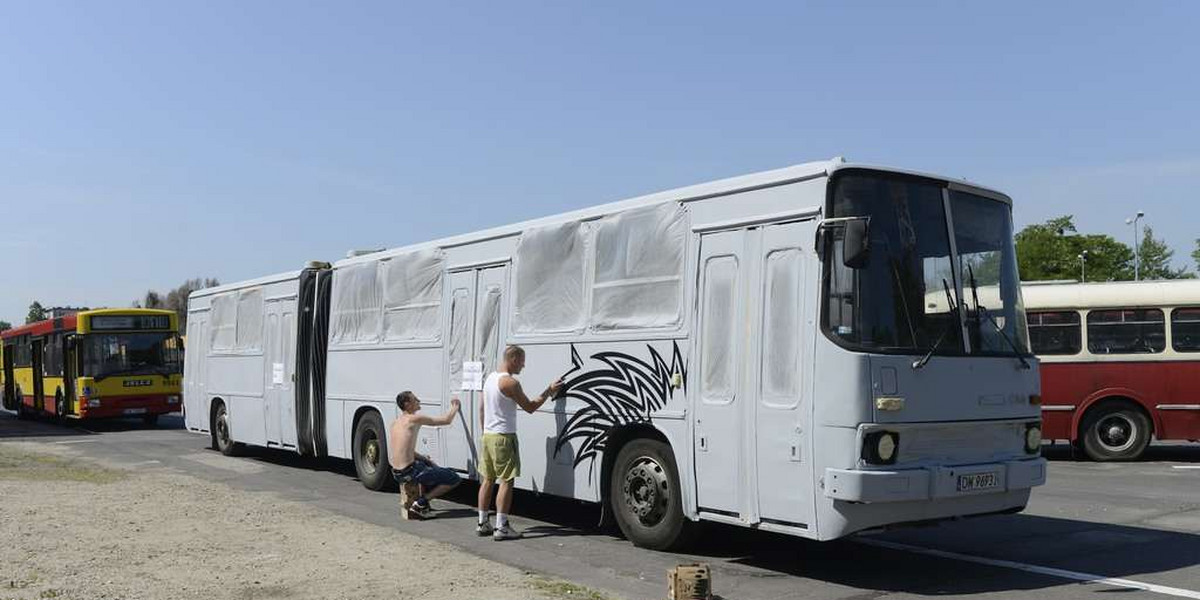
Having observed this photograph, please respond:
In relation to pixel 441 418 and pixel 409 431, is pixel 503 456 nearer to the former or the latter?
pixel 441 418

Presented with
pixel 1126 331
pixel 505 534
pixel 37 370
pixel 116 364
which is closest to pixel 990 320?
pixel 505 534

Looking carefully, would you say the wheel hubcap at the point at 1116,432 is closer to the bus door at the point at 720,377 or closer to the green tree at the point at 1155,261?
the bus door at the point at 720,377

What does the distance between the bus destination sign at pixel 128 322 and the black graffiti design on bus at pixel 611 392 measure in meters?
21.4

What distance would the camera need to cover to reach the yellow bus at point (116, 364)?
27.8 meters

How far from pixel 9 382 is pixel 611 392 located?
34.5m

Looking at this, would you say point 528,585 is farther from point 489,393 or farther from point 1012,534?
point 1012,534

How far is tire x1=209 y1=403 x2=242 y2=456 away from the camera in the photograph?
63.2 feet

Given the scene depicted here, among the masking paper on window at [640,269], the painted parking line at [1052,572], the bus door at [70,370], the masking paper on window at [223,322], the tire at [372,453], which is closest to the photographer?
the painted parking line at [1052,572]

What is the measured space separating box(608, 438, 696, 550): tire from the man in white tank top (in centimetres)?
104

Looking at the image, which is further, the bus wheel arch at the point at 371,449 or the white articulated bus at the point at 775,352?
the bus wheel arch at the point at 371,449

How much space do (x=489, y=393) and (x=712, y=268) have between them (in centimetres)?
271

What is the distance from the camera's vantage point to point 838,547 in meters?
9.91

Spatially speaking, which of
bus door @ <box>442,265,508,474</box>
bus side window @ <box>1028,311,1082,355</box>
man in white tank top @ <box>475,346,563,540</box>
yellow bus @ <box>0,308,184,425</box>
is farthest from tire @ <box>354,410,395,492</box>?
yellow bus @ <box>0,308,184,425</box>

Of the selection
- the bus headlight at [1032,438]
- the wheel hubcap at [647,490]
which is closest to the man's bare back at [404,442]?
the wheel hubcap at [647,490]
